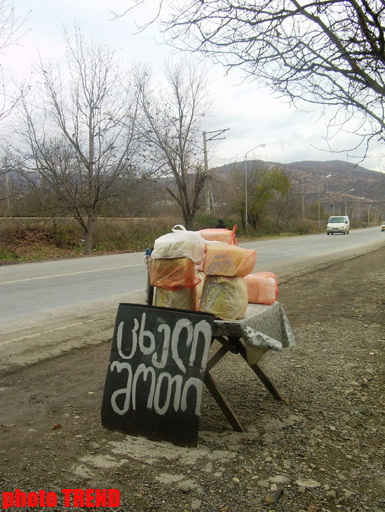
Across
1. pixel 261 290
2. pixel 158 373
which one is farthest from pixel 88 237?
pixel 158 373

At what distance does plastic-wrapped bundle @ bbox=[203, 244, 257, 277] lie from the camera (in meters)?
3.16

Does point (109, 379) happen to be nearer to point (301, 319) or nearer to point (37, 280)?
point (301, 319)

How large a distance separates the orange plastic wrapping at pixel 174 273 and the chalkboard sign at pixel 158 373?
0.26 m

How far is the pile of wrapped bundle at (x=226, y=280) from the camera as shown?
315cm

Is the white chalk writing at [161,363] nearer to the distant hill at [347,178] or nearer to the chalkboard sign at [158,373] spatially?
the chalkboard sign at [158,373]

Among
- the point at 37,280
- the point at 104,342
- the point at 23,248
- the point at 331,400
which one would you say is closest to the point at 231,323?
the point at 331,400

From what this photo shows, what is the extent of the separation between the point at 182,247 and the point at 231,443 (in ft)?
4.31

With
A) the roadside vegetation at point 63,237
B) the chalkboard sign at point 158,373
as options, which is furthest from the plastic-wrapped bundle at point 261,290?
the roadside vegetation at point 63,237

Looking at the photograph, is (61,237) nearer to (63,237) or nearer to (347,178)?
(63,237)

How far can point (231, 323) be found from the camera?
3.01m

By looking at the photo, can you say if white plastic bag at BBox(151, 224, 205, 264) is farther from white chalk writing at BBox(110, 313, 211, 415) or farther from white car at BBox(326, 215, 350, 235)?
white car at BBox(326, 215, 350, 235)

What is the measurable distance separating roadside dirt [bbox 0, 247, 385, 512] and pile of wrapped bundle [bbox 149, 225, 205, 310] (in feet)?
3.07

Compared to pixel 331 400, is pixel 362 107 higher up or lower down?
higher up

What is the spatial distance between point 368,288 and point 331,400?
20.1 ft
